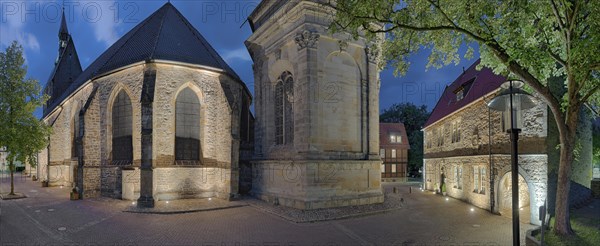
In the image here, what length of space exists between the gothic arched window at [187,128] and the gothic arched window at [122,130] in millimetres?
2992

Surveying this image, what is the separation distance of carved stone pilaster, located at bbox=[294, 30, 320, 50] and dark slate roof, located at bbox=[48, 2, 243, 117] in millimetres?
7196

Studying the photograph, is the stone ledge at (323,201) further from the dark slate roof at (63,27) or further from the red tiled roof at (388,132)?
the dark slate roof at (63,27)

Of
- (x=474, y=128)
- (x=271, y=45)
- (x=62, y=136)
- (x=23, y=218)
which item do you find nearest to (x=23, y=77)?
(x=62, y=136)

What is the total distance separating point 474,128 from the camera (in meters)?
19.8

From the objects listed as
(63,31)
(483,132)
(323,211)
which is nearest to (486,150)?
(483,132)

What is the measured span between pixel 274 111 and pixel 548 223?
14.4 m

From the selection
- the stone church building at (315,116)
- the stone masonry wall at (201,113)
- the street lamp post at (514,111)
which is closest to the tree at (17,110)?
the stone masonry wall at (201,113)

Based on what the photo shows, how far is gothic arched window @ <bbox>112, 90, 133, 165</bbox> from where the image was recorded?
20953 mm

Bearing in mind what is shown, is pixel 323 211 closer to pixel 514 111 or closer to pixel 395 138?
pixel 514 111

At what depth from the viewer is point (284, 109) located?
1980 centimetres

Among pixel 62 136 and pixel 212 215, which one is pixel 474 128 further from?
pixel 62 136

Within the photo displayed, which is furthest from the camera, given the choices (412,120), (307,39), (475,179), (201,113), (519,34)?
(412,120)

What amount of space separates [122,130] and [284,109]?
10.6 m

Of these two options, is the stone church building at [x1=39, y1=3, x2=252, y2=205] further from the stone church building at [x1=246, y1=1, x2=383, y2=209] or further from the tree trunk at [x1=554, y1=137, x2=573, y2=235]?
the tree trunk at [x1=554, y1=137, x2=573, y2=235]
